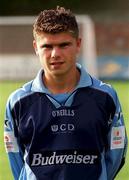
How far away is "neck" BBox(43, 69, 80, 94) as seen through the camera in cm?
313

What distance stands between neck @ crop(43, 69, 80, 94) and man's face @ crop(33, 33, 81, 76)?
0.04m

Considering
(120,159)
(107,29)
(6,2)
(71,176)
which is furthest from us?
(6,2)

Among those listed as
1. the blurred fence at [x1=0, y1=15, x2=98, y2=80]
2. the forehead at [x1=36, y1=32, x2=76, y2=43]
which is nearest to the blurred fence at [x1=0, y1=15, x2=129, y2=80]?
the blurred fence at [x1=0, y1=15, x2=98, y2=80]

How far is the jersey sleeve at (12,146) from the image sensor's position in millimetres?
3197

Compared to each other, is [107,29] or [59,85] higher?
[59,85]

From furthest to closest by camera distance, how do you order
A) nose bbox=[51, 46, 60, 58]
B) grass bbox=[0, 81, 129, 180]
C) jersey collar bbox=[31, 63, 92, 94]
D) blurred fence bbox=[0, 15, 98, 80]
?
blurred fence bbox=[0, 15, 98, 80]
grass bbox=[0, 81, 129, 180]
jersey collar bbox=[31, 63, 92, 94]
nose bbox=[51, 46, 60, 58]

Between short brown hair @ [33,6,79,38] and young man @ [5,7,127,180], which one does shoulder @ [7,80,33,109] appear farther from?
short brown hair @ [33,6,79,38]

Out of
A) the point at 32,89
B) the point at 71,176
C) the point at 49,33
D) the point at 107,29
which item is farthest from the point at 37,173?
the point at 107,29

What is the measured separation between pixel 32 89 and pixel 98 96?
11.5 inches

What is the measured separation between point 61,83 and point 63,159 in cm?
33

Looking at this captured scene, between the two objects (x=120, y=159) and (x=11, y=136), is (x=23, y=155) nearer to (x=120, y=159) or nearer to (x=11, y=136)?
(x=11, y=136)

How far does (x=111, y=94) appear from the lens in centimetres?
316

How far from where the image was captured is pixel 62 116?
3096mm

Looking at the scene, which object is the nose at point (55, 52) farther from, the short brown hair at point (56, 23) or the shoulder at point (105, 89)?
the shoulder at point (105, 89)
